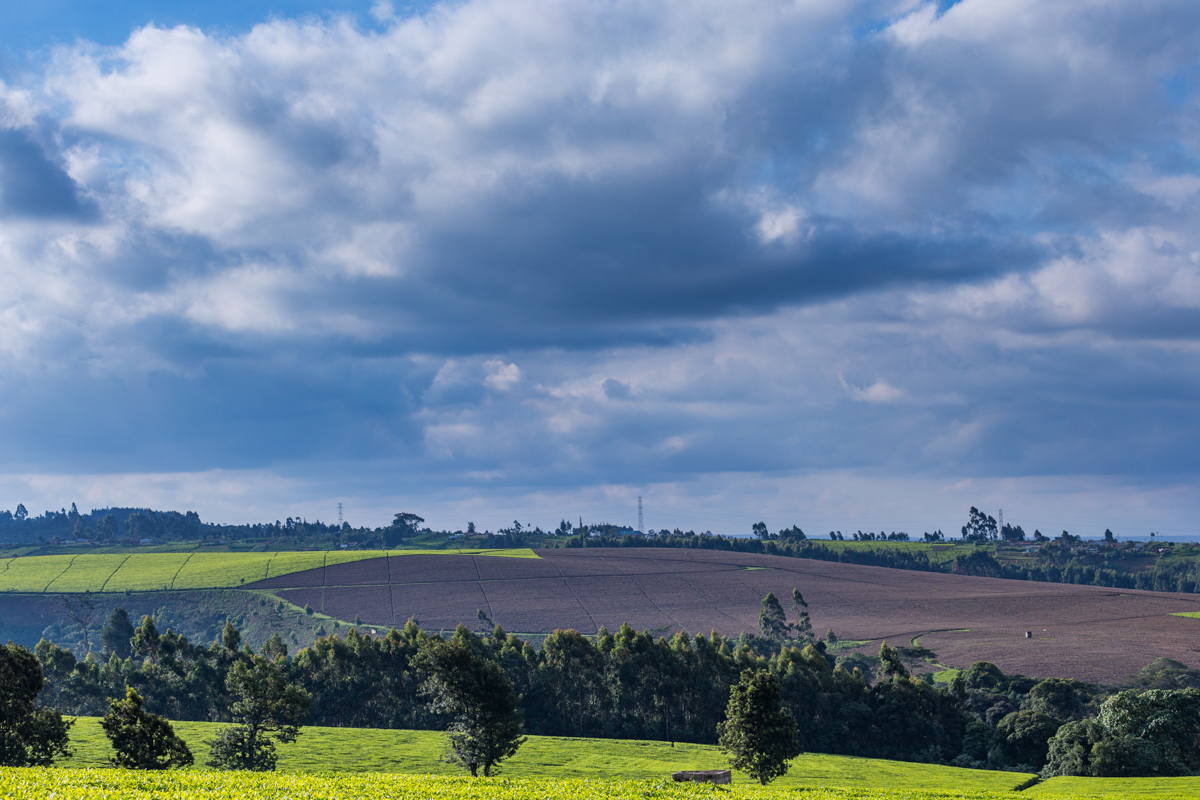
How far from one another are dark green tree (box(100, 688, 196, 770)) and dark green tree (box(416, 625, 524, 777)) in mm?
16598

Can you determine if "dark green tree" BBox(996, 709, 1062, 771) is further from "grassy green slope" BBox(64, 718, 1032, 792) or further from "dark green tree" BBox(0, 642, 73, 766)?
"dark green tree" BBox(0, 642, 73, 766)

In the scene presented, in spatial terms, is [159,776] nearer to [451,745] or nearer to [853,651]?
[451,745]

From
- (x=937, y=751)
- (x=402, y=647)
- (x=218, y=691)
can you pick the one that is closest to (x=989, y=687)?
(x=937, y=751)

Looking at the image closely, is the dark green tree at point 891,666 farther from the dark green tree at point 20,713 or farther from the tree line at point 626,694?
the dark green tree at point 20,713

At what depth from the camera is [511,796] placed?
31109mm

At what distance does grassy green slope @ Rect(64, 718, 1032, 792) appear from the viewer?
231 ft

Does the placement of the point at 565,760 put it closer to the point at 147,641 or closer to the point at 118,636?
the point at 147,641

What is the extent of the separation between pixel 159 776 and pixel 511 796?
13407mm

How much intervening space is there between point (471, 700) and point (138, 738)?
69.9ft

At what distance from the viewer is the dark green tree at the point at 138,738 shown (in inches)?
1861

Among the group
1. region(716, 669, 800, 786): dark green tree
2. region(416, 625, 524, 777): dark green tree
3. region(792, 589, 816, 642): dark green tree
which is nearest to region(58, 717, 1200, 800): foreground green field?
region(716, 669, 800, 786): dark green tree

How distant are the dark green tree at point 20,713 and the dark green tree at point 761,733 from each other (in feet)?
148

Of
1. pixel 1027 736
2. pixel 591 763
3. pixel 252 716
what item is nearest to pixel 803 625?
pixel 1027 736

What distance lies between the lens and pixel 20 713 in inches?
1971
